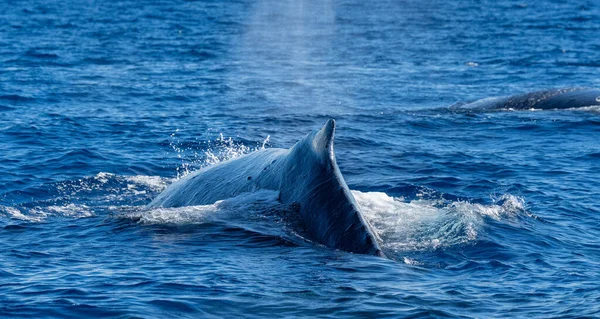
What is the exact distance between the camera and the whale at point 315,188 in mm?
9516

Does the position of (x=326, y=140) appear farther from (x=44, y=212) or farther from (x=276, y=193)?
(x=44, y=212)

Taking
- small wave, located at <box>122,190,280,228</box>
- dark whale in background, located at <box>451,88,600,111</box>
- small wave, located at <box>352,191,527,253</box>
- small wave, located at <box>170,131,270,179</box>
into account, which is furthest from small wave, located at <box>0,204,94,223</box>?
dark whale in background, located at <box>451,88,600,111</box>

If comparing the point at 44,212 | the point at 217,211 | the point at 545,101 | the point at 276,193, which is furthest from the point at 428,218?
the point at 545,101

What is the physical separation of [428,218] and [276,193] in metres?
2.50

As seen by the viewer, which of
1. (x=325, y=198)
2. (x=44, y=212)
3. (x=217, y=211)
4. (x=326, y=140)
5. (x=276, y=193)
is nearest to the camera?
(x=325, y=198)

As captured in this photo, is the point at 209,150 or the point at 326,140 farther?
the point at 209,150

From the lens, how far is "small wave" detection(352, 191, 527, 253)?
11.0 meters

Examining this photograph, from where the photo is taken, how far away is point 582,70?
32.7 m

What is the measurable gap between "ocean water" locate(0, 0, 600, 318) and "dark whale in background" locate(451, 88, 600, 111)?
2.79ft

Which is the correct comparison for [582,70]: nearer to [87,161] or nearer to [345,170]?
[345,170]

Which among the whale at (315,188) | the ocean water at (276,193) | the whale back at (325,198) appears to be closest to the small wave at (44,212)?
the ocean water at (276,193)

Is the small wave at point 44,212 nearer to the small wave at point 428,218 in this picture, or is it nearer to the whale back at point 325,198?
the small wave at point 428,218


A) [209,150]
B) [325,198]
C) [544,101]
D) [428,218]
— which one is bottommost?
[209,150]

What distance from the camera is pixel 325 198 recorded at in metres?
9.74
